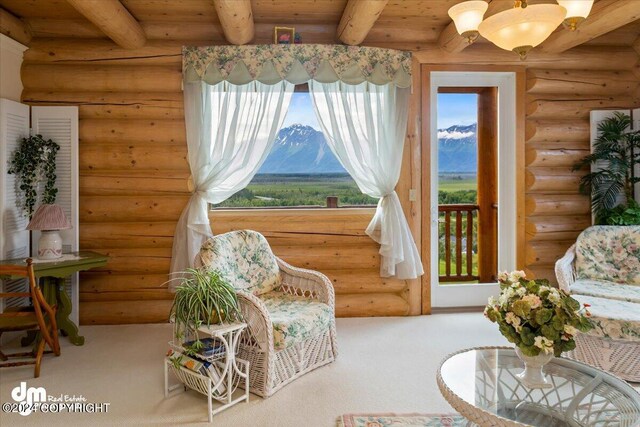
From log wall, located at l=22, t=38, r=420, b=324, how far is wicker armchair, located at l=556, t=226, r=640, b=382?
208 centimetres

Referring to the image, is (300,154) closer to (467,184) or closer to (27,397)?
(467,184)

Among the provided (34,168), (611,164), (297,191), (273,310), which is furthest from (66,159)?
(611,164)

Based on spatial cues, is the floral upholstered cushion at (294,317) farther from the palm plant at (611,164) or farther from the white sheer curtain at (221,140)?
the palm plant at (611,164)

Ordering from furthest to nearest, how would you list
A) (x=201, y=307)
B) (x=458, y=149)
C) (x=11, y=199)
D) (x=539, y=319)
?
(x=458, y=149) < (x=11, y=199) < (x=201, y=307) < (x=539, y=319)

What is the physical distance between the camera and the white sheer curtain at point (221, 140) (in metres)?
4.09

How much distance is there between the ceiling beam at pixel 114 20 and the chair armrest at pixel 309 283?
2336 mm

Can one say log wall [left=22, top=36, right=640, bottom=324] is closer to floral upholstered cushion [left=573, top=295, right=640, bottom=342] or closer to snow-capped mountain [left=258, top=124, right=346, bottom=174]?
snow-capped mountain [left=258, top=124, right=346, bottom=174]

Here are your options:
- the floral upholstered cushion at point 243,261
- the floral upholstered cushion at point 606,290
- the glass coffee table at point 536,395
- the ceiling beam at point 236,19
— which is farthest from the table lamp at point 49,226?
the floral upholstered cushion at point 606,290

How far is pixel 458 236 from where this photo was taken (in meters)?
4.95

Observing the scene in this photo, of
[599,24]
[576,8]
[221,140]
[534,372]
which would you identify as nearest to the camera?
[534,372]

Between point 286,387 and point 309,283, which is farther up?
point 309,283

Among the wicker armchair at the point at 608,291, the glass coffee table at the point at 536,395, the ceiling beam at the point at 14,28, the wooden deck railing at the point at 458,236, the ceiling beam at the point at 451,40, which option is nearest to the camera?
the glass coffee table at the point at 536,395

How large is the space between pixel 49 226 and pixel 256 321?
2.03 meters

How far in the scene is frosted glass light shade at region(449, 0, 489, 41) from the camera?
244cm
